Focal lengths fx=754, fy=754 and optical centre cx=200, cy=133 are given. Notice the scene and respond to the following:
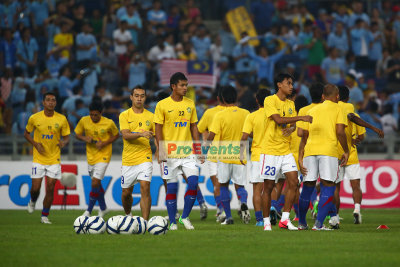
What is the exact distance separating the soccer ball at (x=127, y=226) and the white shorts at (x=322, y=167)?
3013 mm

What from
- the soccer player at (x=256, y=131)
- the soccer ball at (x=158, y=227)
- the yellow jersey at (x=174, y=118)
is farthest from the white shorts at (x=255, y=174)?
the soccer ball at (x=158, y=227)

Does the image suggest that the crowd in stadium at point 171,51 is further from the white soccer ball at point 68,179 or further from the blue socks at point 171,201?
the blue socks at point 171,201

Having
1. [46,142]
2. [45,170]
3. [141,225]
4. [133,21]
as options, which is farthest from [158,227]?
[133,21]

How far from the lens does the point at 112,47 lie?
89.4 feet

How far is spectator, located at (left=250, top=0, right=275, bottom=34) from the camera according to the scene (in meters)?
28.8

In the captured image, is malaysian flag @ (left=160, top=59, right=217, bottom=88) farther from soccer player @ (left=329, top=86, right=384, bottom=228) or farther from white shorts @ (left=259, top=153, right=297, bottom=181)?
white shorts @ (left=259, top=153, right=297, bottom=181)

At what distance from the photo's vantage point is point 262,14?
28875mm

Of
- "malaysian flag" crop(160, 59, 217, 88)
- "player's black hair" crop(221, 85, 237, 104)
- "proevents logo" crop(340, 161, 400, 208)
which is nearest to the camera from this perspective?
"player's black hair" crop(221, 85, 237, 104)

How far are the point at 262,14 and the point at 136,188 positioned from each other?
10586 millimetres

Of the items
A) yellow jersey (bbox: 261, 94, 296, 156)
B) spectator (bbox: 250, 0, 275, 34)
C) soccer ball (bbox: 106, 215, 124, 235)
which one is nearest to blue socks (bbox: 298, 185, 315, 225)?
yellow jersey (bbox: 261, 94, 296, 156)

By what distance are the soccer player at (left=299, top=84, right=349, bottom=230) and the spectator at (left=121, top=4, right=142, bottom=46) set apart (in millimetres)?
15414

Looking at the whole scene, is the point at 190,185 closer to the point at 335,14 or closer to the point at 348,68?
the point at 348,68

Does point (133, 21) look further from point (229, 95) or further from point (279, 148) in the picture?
point (279, 148)

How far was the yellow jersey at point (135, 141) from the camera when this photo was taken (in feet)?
45.5
